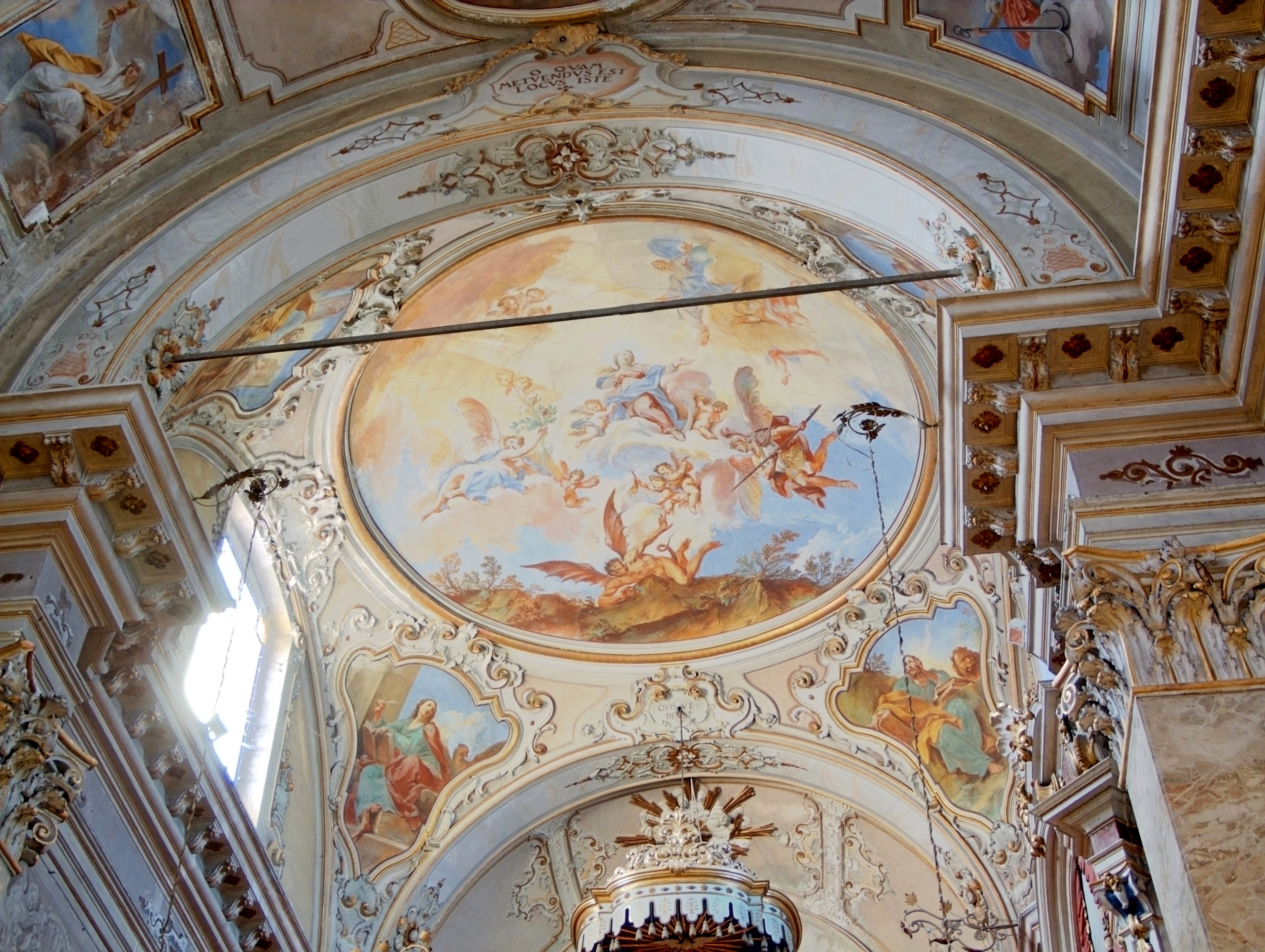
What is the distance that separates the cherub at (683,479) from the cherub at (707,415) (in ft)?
1.27

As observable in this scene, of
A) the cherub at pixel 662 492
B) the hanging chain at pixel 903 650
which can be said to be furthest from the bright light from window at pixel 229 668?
the hanging chain at pixel 903 650

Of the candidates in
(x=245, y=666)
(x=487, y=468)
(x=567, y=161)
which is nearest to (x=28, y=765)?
(x=245, y=666)

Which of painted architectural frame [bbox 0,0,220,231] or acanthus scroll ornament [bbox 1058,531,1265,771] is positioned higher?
painted architectural frame [bbox 0,0,220,231]

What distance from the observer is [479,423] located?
14.9 m

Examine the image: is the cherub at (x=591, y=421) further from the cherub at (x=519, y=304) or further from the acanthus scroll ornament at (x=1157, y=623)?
the acanthus scroll ornament at (x=1157, y=623)

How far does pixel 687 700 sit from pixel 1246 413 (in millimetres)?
8533

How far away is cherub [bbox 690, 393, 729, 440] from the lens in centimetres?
1505

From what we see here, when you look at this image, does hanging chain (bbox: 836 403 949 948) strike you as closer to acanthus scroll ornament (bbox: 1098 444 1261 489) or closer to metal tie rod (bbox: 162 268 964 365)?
metal tie rod (bbox: 162 268 964 365)

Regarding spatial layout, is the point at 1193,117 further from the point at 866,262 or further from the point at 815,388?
the point at 815,388

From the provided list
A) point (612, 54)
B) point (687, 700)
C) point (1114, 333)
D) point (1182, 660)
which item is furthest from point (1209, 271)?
point (687, 700)

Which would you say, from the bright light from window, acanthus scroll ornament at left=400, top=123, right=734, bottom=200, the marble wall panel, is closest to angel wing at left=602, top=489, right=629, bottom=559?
the bright light from window

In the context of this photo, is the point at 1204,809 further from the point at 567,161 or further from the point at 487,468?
the point at 487,468

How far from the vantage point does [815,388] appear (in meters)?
14.5

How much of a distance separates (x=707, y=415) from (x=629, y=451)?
3.13 feet
